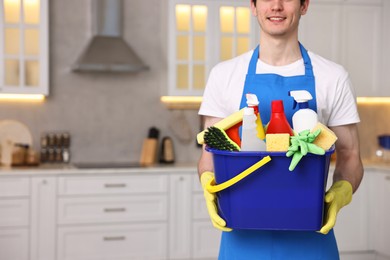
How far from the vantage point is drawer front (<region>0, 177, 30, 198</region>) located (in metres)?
4.14

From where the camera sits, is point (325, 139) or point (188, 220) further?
point (188, 220)

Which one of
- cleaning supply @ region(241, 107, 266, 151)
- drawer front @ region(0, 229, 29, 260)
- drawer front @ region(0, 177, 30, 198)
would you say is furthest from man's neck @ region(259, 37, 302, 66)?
drawer front @ region(0, 229, 29, 260)

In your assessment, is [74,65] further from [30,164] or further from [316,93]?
[316,93]

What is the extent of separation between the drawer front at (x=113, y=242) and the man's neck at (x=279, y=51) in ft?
9.31

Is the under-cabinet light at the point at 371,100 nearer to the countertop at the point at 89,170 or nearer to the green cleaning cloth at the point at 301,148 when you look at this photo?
the countertop at the point at 89,170

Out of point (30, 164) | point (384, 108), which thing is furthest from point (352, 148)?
point (384, 108)

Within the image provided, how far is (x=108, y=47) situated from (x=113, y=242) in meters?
1.43

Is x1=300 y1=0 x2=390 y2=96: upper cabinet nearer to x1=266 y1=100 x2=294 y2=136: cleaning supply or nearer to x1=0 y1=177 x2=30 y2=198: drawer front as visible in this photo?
x1=0 y1=177 x2=30 y2=198: drawer front

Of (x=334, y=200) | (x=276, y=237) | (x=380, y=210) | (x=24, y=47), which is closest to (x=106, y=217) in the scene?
(x=24, y=47)

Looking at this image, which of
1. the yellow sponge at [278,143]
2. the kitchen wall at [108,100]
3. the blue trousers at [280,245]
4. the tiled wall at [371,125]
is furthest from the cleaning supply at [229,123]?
the tiled wall at [371,125]

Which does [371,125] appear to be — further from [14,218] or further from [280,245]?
[280,245]

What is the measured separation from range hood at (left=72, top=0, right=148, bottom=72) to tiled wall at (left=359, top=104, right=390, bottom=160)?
2.03m

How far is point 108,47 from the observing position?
461 cm

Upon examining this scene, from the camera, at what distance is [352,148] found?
1.74 metres
